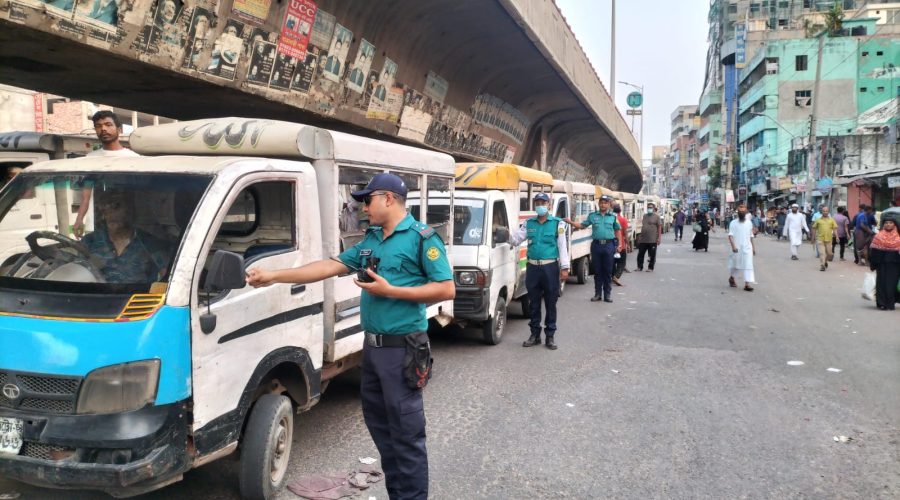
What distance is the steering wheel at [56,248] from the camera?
368cm

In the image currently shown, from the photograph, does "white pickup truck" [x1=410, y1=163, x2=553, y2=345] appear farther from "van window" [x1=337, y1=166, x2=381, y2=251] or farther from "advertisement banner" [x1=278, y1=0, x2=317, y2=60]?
"advertisement banner" [x1=278, y1=0, x2=317, y2=60]

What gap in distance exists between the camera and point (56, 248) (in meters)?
3.73

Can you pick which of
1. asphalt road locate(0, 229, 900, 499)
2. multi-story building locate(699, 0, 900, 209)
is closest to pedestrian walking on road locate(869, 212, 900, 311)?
asphalt road locate(0, 229, 900, 499)

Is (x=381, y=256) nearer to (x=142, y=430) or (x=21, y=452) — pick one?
(x=142, y=430)

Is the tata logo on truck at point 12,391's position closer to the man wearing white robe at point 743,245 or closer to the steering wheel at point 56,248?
the steering wheel at point 56,248

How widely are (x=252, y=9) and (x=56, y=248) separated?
5929 mm

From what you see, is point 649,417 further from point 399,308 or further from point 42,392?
point 42,392

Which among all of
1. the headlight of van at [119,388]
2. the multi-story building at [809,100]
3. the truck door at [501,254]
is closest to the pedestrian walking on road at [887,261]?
the truck door at [501,254]

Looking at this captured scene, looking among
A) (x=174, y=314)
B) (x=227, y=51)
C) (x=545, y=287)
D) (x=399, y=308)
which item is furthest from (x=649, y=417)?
(x=227, y=51)

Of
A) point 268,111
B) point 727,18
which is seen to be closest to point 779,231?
point 268,111

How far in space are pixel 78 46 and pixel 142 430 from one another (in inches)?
214

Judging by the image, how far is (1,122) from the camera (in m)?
26.5

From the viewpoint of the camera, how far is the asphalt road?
4.35 m

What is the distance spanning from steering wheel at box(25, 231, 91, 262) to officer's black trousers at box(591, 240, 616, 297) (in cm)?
982
